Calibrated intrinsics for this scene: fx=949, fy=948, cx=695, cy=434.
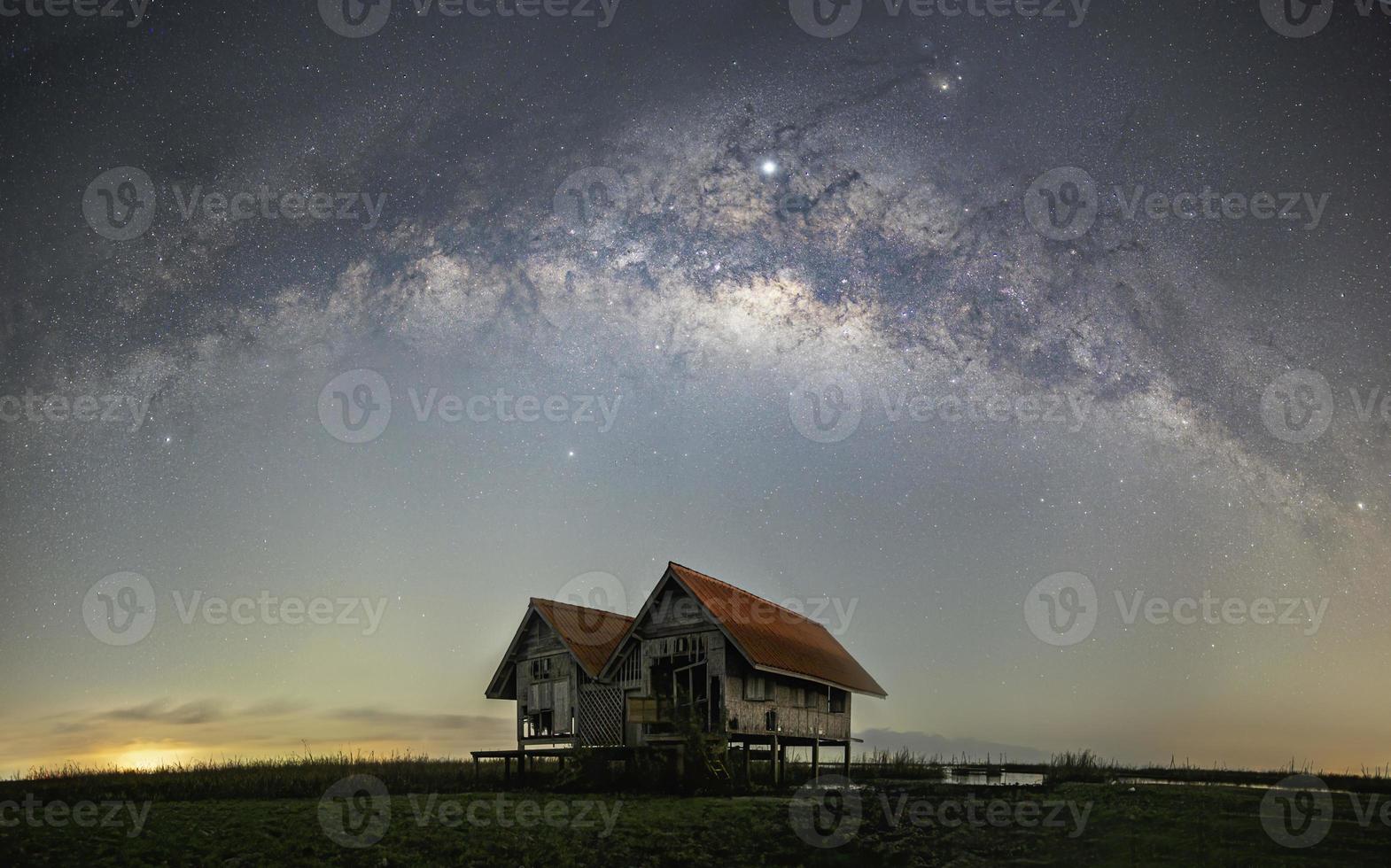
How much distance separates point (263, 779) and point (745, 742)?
16.4 metres

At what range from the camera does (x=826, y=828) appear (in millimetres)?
21891

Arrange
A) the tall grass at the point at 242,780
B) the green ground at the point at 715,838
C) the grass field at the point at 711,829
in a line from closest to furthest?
the green ground at the point at 715,838 → the grass field at the point at 711,829 → the tall grass at the point at 242,780

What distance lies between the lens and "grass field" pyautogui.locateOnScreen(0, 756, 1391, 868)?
748 inches

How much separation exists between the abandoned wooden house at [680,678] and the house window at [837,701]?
5cm

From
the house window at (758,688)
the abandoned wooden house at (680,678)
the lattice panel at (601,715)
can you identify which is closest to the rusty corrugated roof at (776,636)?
the abandoned wooden house at (680,678)

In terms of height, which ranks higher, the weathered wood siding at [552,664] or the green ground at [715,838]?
the weathered wood siding at [552,664]

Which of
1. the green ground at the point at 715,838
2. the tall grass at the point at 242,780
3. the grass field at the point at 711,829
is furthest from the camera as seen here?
the tall grass at the point at 242,780

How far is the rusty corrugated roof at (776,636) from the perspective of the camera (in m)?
32.5

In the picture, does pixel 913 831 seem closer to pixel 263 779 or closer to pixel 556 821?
pixel 556 821

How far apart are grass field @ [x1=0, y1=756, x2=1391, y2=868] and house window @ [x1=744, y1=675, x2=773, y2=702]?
5444 millimetres

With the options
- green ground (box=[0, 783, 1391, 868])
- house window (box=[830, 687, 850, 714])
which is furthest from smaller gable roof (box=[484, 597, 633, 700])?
green ground (box=[0, 783, 1391, 868])

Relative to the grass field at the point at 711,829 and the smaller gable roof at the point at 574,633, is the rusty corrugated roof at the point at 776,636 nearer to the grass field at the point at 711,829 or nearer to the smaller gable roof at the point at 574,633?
the smaller gable roof at the point at 574,633

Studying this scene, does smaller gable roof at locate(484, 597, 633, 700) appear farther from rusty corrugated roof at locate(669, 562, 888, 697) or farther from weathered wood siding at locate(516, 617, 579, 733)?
rusty corrugated roof at locate(669, 562, 888, 697)

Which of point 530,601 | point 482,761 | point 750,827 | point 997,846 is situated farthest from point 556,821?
point 482,761
